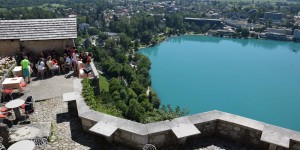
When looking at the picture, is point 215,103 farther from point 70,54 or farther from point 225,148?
point 225,148

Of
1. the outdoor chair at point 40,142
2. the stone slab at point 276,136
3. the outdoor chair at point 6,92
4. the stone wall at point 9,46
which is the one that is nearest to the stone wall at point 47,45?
the stone wall at point 9,46

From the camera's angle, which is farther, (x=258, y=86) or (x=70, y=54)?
(x=258, y=86)

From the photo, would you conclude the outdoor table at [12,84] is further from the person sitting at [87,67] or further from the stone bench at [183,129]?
the stone bench at [183,129]

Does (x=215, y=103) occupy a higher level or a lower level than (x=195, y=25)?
lower

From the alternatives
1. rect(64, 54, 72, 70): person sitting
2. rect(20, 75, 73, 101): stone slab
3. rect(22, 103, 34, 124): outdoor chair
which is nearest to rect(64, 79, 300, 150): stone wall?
rect(22, 103, 34, 124): outdoor chair

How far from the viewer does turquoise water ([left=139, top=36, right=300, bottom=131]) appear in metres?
50.2

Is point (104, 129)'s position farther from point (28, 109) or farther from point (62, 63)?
point (62, 63)

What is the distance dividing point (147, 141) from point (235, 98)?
168 ft

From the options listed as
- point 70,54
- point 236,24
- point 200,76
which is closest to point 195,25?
point 236,24

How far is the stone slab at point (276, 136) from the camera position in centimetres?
675

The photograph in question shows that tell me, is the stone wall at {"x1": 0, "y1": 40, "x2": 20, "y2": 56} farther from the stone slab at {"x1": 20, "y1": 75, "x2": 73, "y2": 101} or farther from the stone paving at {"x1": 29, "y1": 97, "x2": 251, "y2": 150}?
the stone paving at {"x1": 29, "y1": 97, "x2": 251, "y2": 150}

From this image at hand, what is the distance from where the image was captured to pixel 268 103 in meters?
53.0

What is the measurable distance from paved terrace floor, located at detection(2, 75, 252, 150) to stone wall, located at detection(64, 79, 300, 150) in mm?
235

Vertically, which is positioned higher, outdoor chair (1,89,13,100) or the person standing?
the person standing
